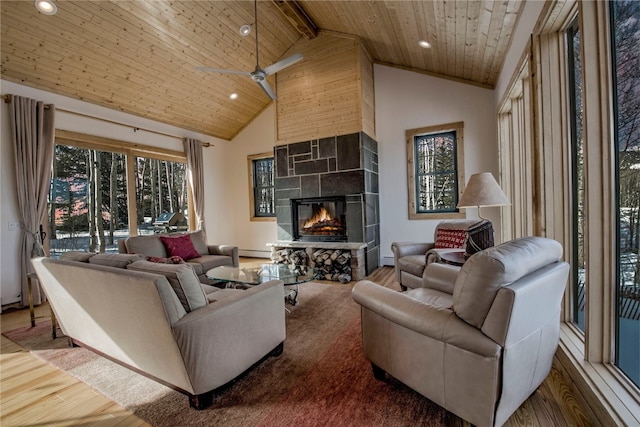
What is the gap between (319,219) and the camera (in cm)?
521

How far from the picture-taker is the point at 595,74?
1572 millimetres

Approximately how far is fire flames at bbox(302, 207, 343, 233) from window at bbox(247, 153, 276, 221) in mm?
1575

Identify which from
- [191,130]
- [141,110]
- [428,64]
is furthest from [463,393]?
[191,130]

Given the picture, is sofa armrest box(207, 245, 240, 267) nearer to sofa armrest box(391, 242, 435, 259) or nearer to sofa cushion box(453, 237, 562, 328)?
sofa armrest box(391, 242, 435, 259)

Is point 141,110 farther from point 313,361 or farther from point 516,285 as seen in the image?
point 516,285

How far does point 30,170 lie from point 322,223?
13.5 ft

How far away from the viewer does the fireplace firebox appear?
4961 mm

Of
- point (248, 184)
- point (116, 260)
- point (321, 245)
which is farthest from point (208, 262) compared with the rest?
point (248, 184)

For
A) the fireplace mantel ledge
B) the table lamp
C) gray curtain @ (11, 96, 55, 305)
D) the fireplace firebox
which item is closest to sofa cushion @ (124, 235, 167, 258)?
gray curtain @ (11, 96, 55, 305)

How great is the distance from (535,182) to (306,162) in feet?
11.4

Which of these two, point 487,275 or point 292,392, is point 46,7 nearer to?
point 292,392

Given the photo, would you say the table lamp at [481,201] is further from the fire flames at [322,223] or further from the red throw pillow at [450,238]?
the fire flames at [322,223]

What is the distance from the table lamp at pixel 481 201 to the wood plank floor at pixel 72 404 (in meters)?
1.04

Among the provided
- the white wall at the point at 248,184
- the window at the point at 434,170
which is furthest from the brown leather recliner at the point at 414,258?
the white wall at the point at 248,184
